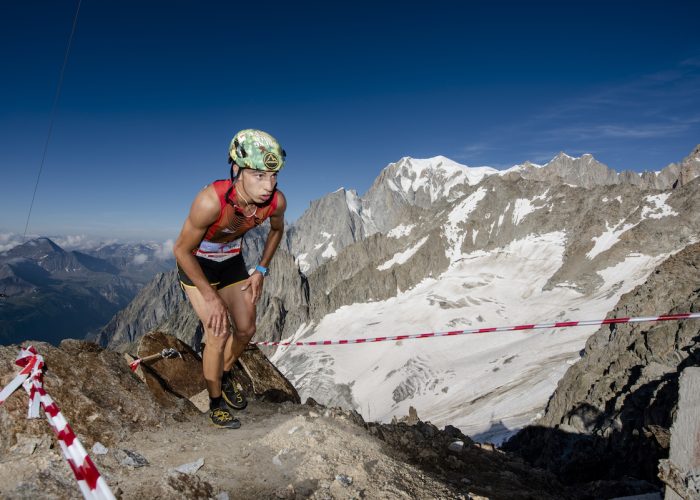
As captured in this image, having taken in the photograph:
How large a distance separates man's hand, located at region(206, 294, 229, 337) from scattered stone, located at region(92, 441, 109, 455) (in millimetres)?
1832

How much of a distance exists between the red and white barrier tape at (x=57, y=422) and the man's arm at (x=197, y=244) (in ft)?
6.53

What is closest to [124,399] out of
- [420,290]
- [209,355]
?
[209,355]

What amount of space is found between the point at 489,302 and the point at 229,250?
13601 centimetres

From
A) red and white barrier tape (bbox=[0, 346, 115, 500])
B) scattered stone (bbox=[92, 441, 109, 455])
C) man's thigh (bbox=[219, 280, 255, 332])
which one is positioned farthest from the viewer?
man's thigh (bbox=[219, 280, 255, 332])

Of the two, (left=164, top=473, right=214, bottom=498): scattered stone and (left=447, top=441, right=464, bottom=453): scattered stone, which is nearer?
(left=164, top=473, right=214, bottom=498): scattered stone

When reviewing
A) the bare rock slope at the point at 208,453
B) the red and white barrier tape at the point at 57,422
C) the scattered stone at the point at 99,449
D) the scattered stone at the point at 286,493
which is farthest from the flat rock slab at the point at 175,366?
the scattered stone at the point at 286,493

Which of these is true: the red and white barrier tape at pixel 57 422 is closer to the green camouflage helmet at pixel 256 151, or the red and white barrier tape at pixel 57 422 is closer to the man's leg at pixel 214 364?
the man's leg at pixel 214 364

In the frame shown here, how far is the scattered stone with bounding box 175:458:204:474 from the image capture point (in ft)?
13.6

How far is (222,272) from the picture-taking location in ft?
20.6

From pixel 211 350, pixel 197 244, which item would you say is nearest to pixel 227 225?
pixel 197 244

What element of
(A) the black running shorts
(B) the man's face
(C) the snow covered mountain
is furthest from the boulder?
(C) the snow covered mountain

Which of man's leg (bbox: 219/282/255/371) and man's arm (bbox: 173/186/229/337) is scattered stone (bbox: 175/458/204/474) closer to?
man's arm (bbox: 173/186/229/337)

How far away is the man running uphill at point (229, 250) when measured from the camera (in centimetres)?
505

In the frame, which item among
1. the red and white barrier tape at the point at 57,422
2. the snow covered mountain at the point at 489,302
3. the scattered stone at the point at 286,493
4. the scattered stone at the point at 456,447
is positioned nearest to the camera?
the red and white barrier tape at the point at 57,422
